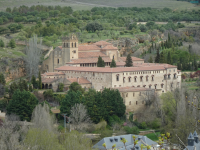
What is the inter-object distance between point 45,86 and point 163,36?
4446 cm

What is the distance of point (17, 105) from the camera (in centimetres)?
5409

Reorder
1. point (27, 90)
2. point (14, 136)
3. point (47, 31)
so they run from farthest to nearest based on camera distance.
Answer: point (47, 31) < point (27, 90) < point (14, 136)

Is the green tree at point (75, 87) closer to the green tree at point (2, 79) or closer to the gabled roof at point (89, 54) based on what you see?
the green tree at point (2, 79)

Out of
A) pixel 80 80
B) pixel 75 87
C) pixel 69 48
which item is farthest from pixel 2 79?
pixel 69 48

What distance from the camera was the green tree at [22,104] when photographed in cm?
5372

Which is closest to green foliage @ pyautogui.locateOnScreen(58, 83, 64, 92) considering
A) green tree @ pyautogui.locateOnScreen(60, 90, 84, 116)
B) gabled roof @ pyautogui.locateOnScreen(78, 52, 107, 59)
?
green tree @ pyautogui.locateOnScreen(60, 90, 84, 116)

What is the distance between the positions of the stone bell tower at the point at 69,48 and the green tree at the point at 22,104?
1653 cm

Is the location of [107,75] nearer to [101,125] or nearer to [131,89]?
[131,89]

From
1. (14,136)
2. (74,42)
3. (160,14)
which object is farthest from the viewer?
(160,14)

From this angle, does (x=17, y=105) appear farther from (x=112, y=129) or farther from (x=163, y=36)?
(x=163, y=36)

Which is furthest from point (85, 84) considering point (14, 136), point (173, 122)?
point (14, 136)

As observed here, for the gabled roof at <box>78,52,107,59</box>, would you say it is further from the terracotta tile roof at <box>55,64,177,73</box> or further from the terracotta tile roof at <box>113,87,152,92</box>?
the terracotta tile roof at <box>113,87,152,92</box>

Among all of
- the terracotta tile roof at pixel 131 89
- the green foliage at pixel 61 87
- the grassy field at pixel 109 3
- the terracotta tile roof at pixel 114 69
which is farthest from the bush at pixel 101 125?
the grassy field at pixel 109 3

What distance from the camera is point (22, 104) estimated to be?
54.3 meters
